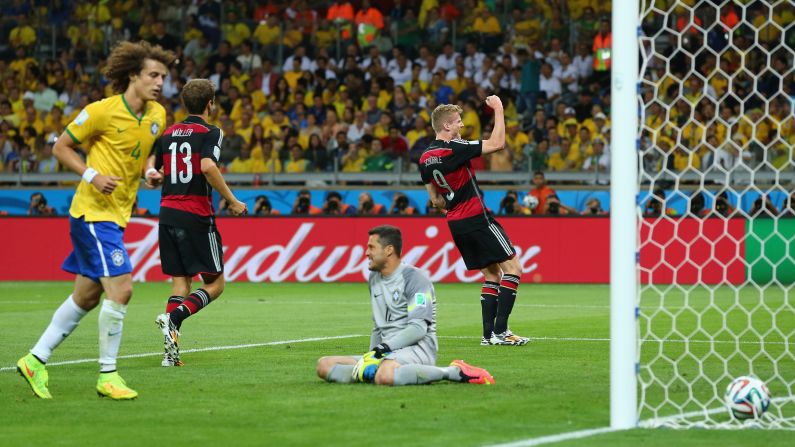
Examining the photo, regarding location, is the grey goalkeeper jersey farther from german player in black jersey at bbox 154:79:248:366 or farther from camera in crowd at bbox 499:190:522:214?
camera in crowd at bbox 499:190:522:214

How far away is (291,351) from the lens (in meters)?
10.8

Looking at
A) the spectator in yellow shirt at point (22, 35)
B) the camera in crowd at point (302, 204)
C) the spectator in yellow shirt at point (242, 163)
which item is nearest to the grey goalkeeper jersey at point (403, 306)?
the camera in crowd at point (302, 204)

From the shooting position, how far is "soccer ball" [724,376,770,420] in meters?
6.65

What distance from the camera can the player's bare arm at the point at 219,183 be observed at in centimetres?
983

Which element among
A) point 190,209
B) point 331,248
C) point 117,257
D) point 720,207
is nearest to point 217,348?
point 190,209

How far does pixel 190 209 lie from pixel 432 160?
2295 millimetres

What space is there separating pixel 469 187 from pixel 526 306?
493 centimetres

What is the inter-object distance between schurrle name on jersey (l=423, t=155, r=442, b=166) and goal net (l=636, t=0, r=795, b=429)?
1.78 m

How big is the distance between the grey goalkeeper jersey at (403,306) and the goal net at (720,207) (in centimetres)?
183

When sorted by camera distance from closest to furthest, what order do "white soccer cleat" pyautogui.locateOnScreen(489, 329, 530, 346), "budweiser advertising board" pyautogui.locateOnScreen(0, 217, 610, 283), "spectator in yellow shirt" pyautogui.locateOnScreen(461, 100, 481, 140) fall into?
"white soccer cleat" pyautogui.locateOnScreen(489, 329, 530, 346) → "budweiser advertising board" pyautogui.locateOnScreen(0, 217, 610, 283) → "spectator in yellow shirt" pyautogui.locateOnScreen(461, 100, 481, 140)

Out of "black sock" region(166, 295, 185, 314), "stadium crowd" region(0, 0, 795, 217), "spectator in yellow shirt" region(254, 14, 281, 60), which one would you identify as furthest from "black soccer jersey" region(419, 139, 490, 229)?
"spectator in yellow shirt" region(254, 14, 281, 60)

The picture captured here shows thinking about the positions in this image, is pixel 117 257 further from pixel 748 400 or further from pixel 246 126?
pixel 246 126

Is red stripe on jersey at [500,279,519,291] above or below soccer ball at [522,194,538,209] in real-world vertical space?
below

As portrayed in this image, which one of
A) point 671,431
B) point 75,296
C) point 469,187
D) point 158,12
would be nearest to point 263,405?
point 75,296
